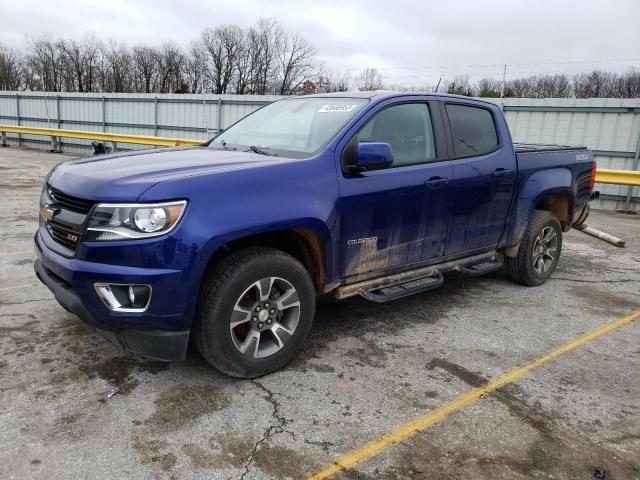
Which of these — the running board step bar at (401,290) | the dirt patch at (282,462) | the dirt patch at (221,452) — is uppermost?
the running board step bar at (401,290)

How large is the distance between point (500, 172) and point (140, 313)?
3.37 m

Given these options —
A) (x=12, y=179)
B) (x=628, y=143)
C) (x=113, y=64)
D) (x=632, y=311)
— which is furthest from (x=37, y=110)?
(x=113, y=64)

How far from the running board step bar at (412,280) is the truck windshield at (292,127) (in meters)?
1.03

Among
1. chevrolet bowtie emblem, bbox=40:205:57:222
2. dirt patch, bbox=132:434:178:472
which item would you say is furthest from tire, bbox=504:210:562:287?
chevrolet bowtie emblem, bbox=40:205:57:222

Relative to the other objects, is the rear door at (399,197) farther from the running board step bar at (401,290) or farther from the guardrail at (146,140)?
the guardrail at (146,140)

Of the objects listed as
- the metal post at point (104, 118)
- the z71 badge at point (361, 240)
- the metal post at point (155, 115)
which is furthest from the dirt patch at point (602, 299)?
the metal post at point (104, 118)

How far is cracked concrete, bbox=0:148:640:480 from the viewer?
2.49m

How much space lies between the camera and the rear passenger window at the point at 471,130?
14.4ft

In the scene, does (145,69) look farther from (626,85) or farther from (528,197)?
(528,197)

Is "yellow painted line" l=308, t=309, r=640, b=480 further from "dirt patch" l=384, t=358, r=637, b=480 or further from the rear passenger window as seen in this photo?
the rear passenger window

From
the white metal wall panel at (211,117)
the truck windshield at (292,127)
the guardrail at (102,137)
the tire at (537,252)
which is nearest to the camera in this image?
the truck windshield at (292,127)

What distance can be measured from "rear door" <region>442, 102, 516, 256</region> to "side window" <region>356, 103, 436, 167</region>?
0.91 ft

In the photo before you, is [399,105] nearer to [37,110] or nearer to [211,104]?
[211,104]

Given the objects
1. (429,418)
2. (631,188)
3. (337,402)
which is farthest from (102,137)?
(429,418)
